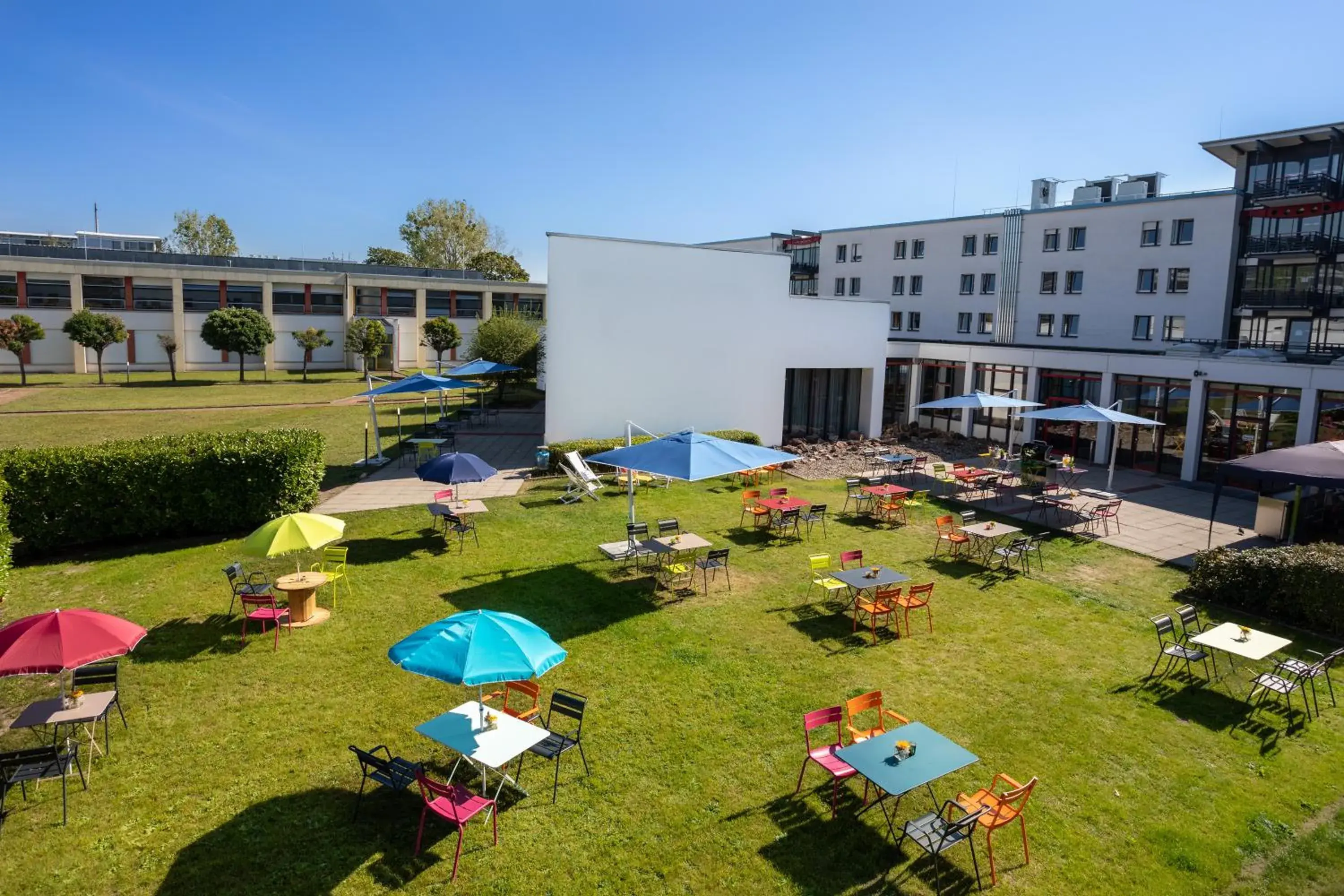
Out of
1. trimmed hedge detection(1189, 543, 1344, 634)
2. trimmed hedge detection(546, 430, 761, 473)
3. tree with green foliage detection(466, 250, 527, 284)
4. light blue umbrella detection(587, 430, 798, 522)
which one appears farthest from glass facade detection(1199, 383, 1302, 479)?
tree with green foliage detection(466, 250, 527, 284)

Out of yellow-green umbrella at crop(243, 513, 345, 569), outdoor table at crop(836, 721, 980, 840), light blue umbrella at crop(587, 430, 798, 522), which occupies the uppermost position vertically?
light blue umbrella at crop(587, 430, 798, 522)

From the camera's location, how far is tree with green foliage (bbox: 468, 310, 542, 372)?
1663 inches

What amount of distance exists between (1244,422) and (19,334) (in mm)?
60479

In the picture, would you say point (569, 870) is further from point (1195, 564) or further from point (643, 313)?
point (643, 313)

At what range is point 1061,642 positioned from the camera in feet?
41.2

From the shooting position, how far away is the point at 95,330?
150 ft

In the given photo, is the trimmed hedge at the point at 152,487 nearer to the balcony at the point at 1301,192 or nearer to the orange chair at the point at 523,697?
the orange chair at the point at 523,697

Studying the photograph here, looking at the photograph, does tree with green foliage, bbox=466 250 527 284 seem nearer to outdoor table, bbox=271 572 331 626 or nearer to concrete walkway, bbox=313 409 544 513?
concrete walkway, bbox=313 409 544 513

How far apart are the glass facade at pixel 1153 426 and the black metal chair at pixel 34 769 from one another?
92.9 feet

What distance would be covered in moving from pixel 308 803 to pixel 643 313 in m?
20.0

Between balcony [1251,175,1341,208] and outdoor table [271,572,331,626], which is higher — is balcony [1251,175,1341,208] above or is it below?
above

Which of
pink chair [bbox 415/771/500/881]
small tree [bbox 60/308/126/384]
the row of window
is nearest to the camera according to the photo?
pink chair [bbox 415/771/500/881]

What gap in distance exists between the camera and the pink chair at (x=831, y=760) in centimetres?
800

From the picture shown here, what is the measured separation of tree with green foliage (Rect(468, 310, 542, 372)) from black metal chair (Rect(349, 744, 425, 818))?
3508cm
